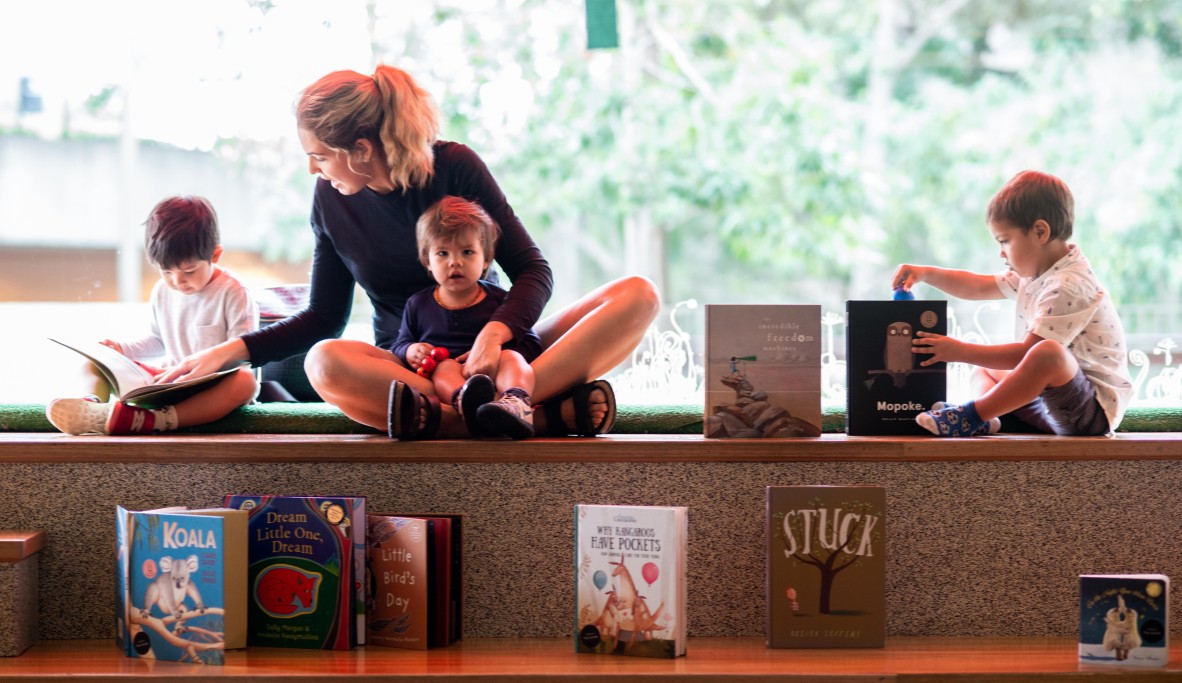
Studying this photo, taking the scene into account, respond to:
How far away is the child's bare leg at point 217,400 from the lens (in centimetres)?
135

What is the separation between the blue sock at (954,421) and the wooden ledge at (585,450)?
5cm

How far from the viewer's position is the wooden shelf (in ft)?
3.47

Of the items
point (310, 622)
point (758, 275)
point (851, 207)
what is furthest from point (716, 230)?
point (310, 622)

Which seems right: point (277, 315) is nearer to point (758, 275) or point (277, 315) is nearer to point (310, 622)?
point (310, 622)

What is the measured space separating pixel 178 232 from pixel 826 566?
98 centimetres

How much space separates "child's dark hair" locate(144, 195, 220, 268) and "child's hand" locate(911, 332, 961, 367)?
3.23ft

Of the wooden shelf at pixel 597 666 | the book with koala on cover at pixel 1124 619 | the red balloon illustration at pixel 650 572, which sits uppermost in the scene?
the red balloon illustration at pixel 650 572

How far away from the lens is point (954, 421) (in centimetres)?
128

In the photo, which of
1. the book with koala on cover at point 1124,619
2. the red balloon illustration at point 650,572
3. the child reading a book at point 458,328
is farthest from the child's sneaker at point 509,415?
the book with koala on cover at point 1124,619

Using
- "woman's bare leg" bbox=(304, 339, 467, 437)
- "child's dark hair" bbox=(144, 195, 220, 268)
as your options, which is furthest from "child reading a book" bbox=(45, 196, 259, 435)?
"woman's bare leg" bbox=(304, 339, 467, 437)

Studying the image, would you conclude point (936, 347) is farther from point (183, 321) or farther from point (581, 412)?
point (183, 321)

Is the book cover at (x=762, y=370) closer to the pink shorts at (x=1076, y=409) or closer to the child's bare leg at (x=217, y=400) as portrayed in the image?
the pink shorts at (x=1076, y=409)

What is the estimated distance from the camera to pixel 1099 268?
449cm

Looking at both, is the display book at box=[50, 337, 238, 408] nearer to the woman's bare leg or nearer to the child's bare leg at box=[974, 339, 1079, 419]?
the woman's bare leg
